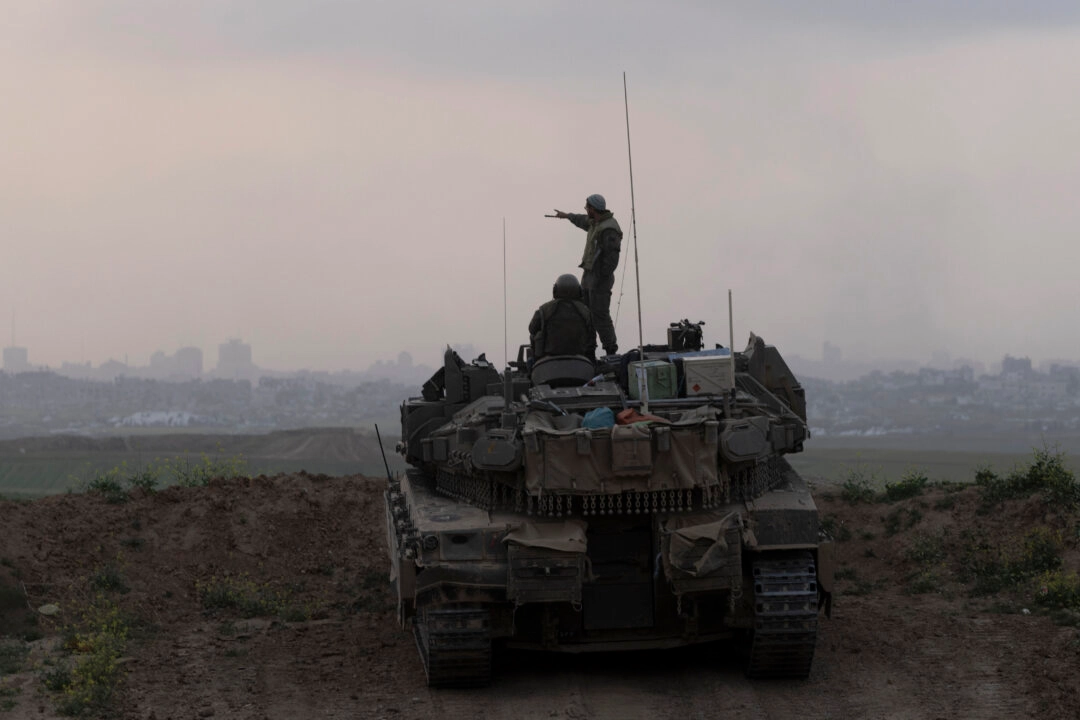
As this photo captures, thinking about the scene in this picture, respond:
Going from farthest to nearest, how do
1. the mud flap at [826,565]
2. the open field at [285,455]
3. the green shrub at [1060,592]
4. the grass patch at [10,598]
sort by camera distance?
the open field at [285,455]
the grass patch at [10,598]
the green shrub at [1060,592]
the mud flap at [826,565]

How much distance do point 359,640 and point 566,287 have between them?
4540 mm

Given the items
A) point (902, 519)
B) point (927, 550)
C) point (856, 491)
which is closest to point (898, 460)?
point (856, 491)

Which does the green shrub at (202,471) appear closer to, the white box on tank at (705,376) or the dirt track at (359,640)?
the dirt track at (359,640)

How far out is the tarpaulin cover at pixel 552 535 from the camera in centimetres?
1193

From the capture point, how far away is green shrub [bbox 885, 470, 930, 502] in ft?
70.8

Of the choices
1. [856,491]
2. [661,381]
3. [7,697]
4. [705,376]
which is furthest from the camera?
[856,491]

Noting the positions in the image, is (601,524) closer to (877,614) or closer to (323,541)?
(877,614)

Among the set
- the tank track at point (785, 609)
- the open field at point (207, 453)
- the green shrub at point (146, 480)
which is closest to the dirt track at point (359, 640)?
the tank track at point (785, 609)

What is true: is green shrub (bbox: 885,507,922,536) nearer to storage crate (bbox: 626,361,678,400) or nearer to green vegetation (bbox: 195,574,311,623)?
storage crate (bbox: 626,361,678,400)

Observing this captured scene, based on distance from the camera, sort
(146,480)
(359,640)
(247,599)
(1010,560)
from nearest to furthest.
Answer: (359,640), (247,599), (1010,560), (146,480)

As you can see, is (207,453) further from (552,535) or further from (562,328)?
(552,535)

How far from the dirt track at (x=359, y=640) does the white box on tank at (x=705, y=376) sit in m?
2.70

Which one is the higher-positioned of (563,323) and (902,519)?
(563,323)

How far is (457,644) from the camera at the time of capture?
12.1 meters
